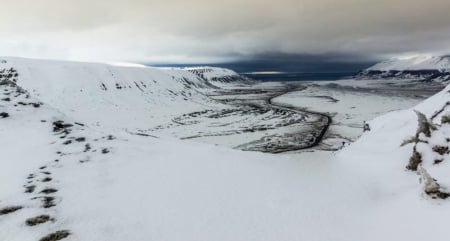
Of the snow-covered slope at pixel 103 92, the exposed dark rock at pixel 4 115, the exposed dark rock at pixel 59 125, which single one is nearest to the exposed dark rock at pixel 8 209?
the exposed dark rock at pixel 59 125

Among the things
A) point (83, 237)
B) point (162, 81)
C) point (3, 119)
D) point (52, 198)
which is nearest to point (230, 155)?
point (52, 198)

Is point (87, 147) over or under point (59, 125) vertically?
under

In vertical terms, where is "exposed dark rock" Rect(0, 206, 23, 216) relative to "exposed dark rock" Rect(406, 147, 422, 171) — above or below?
below

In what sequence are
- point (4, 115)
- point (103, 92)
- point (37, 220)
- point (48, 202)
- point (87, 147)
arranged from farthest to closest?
1. point (103, 92)
2. point (4, 115)
3. point (87, 147)
4. point (48, 202)
5. point (37, 220)

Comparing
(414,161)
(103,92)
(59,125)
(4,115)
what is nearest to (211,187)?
(414,161)

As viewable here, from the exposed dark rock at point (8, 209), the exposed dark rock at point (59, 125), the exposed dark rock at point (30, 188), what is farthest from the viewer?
the exposed dark rock at point (59, 125)

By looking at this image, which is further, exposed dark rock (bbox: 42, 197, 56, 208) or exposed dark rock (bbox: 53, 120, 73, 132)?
exposed dark rock (bbox: 53, 120, 73, 132)

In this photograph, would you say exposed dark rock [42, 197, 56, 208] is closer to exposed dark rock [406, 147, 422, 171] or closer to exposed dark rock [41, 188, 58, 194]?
exposed dark rock [41, 188, 58, 194]

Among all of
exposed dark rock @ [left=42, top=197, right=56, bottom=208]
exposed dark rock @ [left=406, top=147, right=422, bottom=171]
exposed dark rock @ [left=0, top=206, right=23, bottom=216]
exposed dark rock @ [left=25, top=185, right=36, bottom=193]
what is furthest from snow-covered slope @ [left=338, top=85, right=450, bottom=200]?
exposed dark rock @ [left=25, top=185, right=36, bottom=193]

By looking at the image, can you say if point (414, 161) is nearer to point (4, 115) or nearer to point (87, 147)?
point (87, 147)

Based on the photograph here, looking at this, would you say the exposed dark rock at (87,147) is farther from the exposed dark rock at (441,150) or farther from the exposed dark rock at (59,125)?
the exposed dark rock at (441,150)

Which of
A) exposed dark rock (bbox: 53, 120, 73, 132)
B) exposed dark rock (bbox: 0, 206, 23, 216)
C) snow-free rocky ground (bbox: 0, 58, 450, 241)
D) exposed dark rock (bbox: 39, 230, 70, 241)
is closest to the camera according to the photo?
exposed dark rock (bbox: 39, 230, 70, 241)
